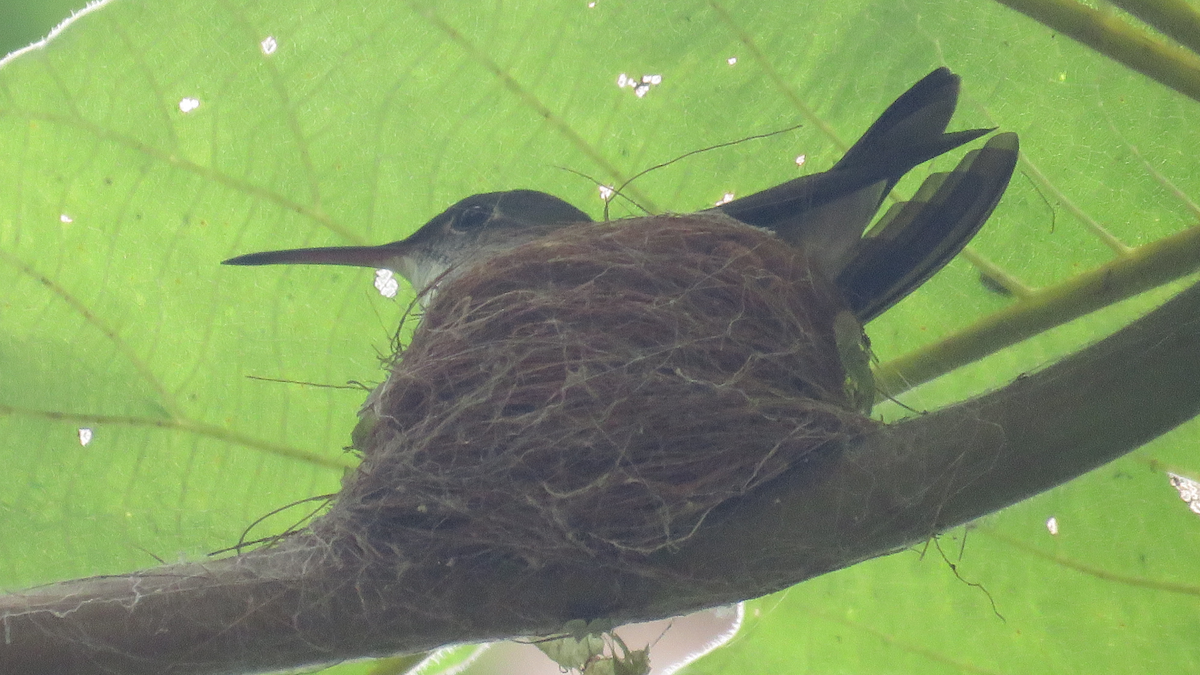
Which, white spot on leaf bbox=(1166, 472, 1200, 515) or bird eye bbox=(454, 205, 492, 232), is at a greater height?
bird eye bbox=(454, 205, 492, 232)

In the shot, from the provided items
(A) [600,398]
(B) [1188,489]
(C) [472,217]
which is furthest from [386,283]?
(B) [1188,489]

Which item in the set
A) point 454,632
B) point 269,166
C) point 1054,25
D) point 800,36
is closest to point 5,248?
point 269,166

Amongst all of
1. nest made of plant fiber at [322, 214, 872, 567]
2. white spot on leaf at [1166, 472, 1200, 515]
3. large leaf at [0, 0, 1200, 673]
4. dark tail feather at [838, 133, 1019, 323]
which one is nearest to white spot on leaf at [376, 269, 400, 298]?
large leaf at [0, 0, 1200, 673]

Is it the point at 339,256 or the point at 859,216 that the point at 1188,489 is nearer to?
the point at 859,216

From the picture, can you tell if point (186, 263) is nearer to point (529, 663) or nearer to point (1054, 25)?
point (529, 663)

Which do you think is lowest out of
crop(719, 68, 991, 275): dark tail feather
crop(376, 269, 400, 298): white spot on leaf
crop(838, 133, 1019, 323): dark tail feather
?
crop(838, 133, 1019, 323): dark tail feather

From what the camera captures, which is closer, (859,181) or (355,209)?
(859,181)

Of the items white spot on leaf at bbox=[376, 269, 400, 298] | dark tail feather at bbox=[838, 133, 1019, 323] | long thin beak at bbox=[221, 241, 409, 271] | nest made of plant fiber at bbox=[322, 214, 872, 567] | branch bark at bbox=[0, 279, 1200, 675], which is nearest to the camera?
branch bark at bbox=[0, 279, 1200, 675]

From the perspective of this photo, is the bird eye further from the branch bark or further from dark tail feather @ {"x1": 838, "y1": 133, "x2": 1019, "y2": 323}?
the branch bark
